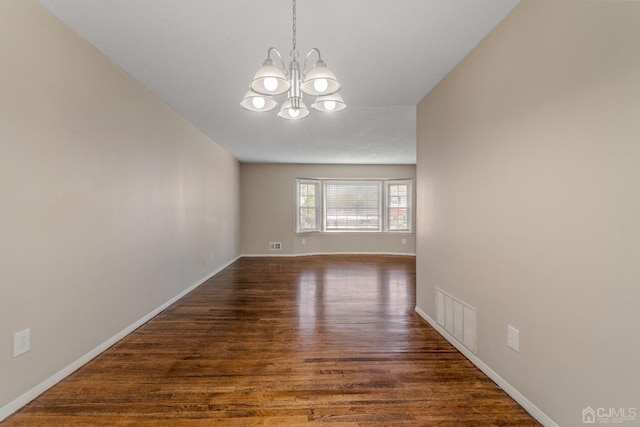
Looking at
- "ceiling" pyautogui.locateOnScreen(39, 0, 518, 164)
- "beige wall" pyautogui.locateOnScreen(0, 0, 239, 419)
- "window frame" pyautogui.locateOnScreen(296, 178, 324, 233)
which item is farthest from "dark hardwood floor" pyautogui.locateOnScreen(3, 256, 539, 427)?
"window frame" pyautogui.locateOnScreen(296, 178, 324, 233)

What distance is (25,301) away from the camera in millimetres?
1743

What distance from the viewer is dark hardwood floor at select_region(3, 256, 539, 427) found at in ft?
5.50

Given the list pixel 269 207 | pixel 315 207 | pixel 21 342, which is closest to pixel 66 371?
pixel 21 342

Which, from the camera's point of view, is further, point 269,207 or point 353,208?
point 353,208

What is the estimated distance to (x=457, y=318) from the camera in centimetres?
248

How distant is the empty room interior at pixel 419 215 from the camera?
53.6 inches

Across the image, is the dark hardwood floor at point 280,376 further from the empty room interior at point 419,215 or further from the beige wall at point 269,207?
the beige wall at point 269,207

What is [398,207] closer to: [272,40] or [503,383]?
[503,383]

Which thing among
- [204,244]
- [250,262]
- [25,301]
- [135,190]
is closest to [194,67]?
[135,190]

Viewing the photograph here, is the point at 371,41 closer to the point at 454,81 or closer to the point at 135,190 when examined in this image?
the point at 454,81

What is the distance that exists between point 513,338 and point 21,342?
2943 mm

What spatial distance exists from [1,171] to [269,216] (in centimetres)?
599

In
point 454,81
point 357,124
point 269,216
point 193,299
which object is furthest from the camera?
point 269,216

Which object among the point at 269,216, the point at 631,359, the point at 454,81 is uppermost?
the point at 454,81
